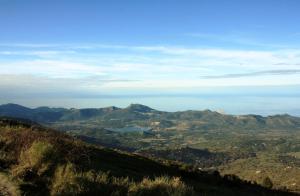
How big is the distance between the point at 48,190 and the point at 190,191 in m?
3.92

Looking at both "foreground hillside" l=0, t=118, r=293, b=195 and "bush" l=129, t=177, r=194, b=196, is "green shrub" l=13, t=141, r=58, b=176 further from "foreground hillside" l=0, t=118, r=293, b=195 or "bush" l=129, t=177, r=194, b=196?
"bush" l=129, t=177, r=194, b=196

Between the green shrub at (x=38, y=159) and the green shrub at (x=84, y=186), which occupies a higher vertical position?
the green shrub at (x=38, y=159)

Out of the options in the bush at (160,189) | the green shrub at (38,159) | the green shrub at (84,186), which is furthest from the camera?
the green shrub at (38,159)

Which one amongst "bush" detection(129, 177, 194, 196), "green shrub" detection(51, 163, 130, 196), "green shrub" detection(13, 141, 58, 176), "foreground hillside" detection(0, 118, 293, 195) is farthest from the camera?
"green shrub" detection(13, 141, 58, 176)

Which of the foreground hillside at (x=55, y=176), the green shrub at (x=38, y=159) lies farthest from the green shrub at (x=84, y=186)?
Answer: the green shrub at (x=38, y=159)

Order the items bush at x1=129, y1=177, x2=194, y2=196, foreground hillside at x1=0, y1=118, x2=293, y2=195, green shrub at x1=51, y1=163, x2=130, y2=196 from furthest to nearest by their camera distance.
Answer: foreground hillside at x1=0, y1=118, x2=293, y2=195 → green shrub at x1=51, y1=163, x2=130, y2=196 → bush at x1=129, y1=177, x2=194, y2=196

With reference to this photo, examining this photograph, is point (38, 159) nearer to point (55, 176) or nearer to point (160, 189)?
point (55, 176)

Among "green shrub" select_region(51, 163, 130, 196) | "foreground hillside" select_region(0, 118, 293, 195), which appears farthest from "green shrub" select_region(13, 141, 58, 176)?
"green shrub" select_region(51, 163, 130, 196)

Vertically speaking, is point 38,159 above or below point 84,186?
above

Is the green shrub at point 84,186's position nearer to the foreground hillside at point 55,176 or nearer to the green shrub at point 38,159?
the foreground hillside at point 55,176

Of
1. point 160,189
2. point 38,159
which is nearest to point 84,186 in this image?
point 160,189

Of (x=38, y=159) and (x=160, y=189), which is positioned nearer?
(x=160, y=189)

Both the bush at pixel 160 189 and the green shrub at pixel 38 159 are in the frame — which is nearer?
the bush at pixel 160 189

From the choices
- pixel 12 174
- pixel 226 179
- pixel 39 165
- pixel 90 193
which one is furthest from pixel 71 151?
pixel 226 179
